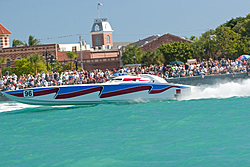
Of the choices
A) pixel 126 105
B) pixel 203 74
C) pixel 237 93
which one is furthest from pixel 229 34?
pixel 126 105

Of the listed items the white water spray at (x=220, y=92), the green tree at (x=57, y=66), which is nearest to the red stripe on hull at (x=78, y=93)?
the white water spray at (x=220, y=92)

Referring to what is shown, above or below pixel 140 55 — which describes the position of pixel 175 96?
below

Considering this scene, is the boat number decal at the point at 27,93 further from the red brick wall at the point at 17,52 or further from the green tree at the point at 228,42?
the red brick wall at the point at 17,52

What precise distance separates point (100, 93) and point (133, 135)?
5747mm

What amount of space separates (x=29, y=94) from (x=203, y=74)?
1530cm

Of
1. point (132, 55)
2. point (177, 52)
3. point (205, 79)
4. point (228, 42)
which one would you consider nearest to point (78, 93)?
point (205, 79)

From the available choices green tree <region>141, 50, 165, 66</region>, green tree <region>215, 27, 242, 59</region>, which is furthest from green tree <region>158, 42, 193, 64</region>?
green tree <region>215, 27, 242, 59</region>

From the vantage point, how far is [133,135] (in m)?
9.84

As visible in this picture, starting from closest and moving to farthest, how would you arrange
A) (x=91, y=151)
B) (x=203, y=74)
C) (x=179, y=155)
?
(x=179, y=155) → (x=91, y=151) → (x=203, y=74)

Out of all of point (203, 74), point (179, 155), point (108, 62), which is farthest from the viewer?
point (108, 62)

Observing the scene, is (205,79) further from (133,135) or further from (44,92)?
(133,135)

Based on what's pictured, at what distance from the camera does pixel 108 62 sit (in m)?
61.5

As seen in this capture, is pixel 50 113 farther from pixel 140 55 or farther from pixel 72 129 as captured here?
pixel 140 55

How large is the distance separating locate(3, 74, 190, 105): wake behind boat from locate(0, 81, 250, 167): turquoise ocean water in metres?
0.37
